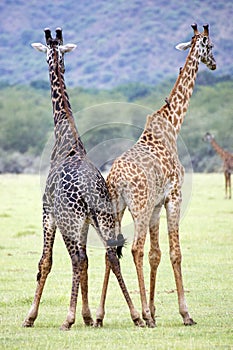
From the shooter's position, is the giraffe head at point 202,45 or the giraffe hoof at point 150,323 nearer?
the giraffe hoof at point 150,323

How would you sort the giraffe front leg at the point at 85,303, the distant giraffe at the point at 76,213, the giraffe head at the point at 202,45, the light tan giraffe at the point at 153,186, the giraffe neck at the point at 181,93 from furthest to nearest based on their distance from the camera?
the giraffe head at the point at 202,45 < the giraffe neck at the point at 181,93 < the giraffe front leg at the point at 85,303 < the light tan giraffe at the point at 153,186 < the distant giraffe at the point at 76,213

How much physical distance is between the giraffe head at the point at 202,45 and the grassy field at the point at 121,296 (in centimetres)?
198

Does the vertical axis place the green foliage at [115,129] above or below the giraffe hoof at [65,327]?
above

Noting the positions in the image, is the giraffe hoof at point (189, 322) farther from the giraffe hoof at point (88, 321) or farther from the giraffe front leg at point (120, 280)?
the giraffe hoof at point (88, 321)

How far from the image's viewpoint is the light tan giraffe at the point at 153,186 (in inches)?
296

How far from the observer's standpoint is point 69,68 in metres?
135

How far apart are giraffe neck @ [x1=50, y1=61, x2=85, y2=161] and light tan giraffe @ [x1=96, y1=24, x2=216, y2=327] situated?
16.8 inches

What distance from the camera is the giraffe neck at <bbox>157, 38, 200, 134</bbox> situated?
8477 mm

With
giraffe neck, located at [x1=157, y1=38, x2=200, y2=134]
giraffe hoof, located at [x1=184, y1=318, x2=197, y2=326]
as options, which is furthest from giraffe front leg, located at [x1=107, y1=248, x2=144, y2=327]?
giraffe neck, located at [x1=157, y1=38, x2=200, y2=134]

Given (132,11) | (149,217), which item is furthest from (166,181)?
(132,11)

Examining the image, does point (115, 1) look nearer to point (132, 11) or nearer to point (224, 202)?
point (132, 11)

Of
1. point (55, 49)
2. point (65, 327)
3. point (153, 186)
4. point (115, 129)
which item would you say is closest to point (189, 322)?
point (65, 327)

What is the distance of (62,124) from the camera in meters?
8.11

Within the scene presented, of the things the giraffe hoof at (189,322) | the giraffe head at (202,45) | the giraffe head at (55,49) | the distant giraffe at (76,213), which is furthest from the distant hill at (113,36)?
the giraffe hoof at (189,322)
